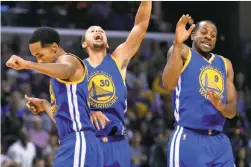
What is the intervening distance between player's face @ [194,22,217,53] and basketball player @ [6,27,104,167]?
1388 millimetres

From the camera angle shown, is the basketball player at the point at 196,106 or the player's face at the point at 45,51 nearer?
the player's face at the point at 45,51

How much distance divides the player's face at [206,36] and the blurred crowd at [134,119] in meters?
3.33

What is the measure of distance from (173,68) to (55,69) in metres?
1.35

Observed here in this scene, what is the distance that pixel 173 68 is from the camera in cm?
695

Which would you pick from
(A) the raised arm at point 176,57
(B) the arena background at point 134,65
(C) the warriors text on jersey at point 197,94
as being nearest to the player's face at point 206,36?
(C) the warriors text on jersey at point 197,94

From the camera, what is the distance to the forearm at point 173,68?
6.93m

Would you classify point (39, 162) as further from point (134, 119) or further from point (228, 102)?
point (228, 102)

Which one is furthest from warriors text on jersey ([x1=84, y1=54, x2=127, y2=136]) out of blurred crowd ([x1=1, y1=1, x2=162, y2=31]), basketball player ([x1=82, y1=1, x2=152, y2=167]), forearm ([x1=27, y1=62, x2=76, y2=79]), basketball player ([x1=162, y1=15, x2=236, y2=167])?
blurred crowd ([x1=1, y1=1, x2=162, y2=31])

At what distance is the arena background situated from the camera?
A: 466 inches

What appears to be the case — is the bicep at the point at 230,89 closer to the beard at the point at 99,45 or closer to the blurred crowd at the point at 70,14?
the beard at the point at 99,45

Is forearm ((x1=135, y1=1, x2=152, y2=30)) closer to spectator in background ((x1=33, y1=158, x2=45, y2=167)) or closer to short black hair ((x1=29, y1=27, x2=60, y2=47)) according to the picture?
short black hair ((x1=29, y1=27, x2=60, y2=47))

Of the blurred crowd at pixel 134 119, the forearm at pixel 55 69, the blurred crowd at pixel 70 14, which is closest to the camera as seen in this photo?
the forearm at pixel 55 69

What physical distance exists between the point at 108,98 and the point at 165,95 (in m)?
6.70

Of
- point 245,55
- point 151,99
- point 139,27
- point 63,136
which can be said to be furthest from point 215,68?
point 245,55
